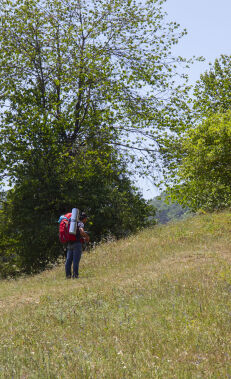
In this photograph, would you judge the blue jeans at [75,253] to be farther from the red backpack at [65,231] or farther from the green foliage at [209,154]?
the green foliage at [209,154]

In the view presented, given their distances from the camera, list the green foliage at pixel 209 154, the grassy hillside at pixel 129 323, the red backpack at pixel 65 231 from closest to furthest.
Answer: the grassy hillside at pixel 129 323 < the red backpack at pixel 65 231 < the green foliage at pixel 209 154

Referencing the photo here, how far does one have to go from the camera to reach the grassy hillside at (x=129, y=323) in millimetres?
4852

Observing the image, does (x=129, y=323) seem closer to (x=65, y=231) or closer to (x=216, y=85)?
(x=65, y=231)

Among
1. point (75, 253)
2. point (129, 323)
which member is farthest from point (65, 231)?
point (129, 323)

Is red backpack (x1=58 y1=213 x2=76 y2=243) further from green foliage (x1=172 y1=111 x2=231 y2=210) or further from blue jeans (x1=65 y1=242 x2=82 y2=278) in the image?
green foliage (x1=172 y1=111 x2=231 y2=210)

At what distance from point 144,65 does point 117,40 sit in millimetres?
1961

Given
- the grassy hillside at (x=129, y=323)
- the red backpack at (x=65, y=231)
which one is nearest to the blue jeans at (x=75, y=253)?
the red backpack at (x=65, y=231)

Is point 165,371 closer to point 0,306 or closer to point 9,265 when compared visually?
point 0,306

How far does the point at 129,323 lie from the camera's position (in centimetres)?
661

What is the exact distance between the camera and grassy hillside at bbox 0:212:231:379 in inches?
191

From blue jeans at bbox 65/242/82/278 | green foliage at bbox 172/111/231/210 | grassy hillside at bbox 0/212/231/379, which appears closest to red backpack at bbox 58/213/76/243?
blue jeans at bbox 65/242/82/278

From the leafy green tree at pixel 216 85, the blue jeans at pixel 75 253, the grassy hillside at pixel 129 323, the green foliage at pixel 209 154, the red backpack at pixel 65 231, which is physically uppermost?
the leafy green tree at pixel 216 85

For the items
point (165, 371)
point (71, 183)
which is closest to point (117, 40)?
point (71, 183)

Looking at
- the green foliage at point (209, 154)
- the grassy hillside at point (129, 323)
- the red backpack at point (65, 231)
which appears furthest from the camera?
the green foliage at point (209, 154)
